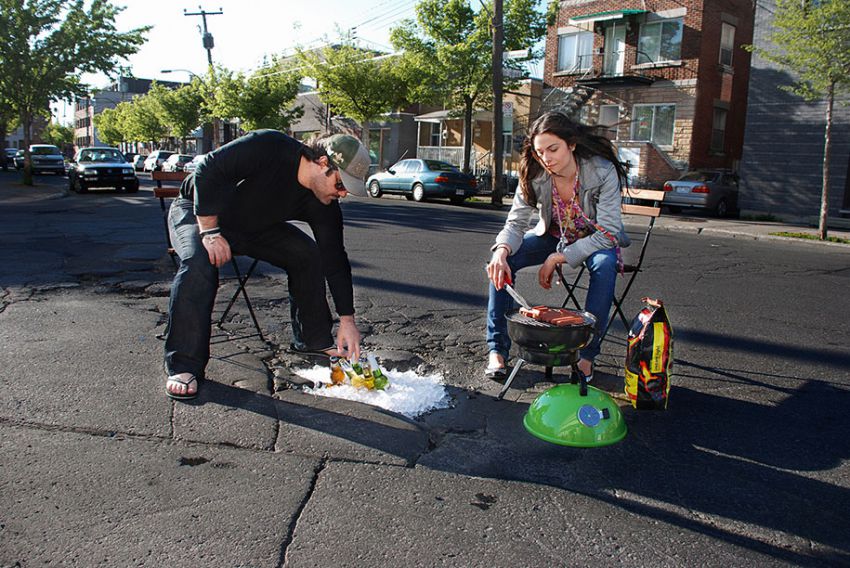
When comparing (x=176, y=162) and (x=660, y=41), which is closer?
(x=660, y=41)

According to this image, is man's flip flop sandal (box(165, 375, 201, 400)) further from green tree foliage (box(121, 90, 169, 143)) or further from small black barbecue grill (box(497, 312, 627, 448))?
green tree foliage (box(121, 90, 169, 143))

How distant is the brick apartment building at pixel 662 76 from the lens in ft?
80.8

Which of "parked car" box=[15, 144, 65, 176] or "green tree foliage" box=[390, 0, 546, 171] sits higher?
"green tree foliage" box=[390, 0, 546, 171]

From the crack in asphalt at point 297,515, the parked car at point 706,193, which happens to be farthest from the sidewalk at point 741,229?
the crack in asphalt at point 297,515

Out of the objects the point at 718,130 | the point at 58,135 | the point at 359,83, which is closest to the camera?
the point at 718,130

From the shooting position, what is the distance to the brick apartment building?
2462 centimetres

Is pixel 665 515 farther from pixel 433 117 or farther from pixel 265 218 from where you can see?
pixel 433 117

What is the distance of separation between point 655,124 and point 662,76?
1.75 metres

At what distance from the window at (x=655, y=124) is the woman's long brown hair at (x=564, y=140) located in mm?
22616

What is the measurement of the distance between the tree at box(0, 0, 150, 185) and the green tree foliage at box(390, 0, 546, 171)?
34.4 ft

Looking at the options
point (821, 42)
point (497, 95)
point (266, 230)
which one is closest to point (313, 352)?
point (266, 230)

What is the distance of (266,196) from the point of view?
3957 mm

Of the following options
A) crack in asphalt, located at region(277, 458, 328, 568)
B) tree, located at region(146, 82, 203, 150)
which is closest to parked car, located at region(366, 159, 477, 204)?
crack in asphalt, located at region(277, 458, 328, 568)

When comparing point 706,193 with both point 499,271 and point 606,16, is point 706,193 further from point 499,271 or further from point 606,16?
point 499,271
